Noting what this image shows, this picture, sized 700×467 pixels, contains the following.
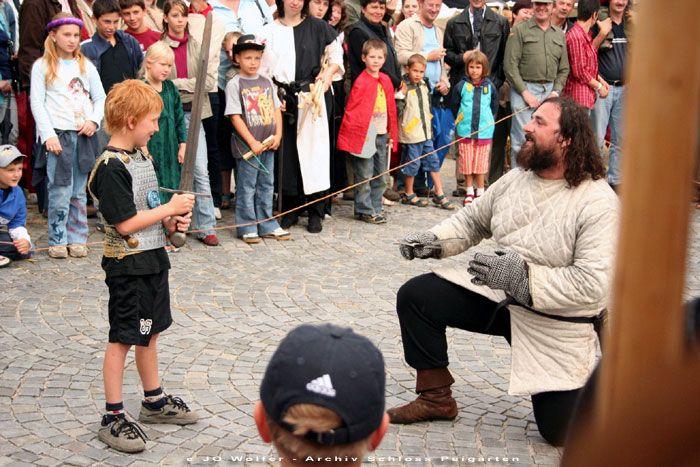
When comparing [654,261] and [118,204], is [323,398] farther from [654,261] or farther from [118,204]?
[118,204]

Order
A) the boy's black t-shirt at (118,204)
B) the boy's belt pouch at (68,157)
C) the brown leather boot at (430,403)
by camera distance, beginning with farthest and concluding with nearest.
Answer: the boy's belt pouch at (68,157) → the brown leather boot at (430,403) → the boy's black t-shirt at (118,204)

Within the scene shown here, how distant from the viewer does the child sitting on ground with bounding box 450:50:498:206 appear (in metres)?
9.62

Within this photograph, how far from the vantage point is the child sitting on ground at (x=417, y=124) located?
945 centimetres

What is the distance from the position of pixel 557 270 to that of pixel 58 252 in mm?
4603

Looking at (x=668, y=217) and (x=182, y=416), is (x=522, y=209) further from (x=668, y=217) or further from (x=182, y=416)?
(x=668, y=217)

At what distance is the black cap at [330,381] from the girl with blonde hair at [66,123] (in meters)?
5.60

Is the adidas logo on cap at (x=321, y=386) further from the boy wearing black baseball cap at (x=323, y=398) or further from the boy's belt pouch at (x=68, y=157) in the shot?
the boy's belt pouch at (x=68, y=157)

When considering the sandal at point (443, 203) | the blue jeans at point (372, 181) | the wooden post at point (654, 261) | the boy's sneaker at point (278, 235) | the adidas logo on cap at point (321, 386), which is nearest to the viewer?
the wooden post at point (654, 261)

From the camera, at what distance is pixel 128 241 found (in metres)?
3.87

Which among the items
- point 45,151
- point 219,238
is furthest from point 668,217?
point 219,238

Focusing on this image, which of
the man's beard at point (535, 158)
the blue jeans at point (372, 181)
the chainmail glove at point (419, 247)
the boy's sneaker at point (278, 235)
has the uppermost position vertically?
the man's beard at point (535, 158)

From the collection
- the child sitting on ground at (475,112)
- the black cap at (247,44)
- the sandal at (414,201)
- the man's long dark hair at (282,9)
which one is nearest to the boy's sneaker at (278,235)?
the black cap at (247,44)

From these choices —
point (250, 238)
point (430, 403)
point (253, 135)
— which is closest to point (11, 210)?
point (250, 238)

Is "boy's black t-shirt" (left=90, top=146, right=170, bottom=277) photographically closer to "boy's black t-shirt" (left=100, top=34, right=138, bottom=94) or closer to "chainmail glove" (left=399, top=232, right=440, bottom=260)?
"chainmail glove" (left=399, top=232, right=440, bottom=260)
